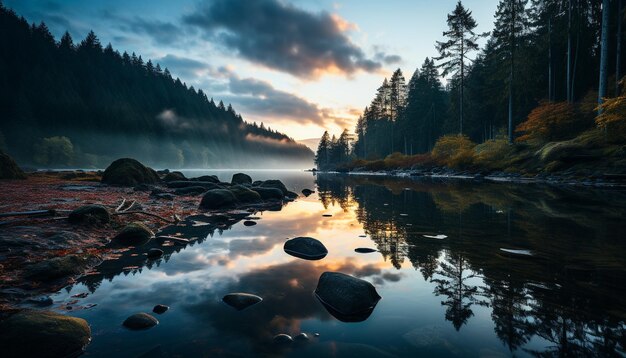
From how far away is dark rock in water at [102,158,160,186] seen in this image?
20.9 metres

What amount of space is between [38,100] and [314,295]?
376 ft

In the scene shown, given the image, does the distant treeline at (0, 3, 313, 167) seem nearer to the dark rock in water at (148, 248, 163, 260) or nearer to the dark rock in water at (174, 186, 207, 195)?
the dark rock in water at (174, 186, 207, 195)

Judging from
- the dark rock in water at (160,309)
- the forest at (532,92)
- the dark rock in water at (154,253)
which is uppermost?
the forest at (532,92)

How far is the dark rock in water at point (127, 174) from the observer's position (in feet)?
68.4

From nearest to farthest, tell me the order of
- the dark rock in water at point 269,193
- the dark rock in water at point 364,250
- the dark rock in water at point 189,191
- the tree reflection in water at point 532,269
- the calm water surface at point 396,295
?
the calm water surface at point 396,295 < the tree reflection in water at point 532,269 < the dark rock in water at point 364,250 < the dark rock in water at point 269,193 < the dark rock in water at point 189,191

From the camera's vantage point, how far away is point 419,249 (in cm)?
656

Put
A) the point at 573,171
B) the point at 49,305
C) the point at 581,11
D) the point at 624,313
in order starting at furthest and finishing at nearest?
the point at 581,11 < the point at 573,171 < the point at 49,305 < the point at 624,313

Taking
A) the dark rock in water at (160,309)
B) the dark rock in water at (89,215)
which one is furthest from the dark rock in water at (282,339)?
the dark rock in water at (89,215)

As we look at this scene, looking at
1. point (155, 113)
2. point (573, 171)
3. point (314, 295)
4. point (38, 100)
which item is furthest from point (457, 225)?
point (155, 113)

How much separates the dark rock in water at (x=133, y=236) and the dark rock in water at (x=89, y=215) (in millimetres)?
1238

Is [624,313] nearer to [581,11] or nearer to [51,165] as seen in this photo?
[581,11]

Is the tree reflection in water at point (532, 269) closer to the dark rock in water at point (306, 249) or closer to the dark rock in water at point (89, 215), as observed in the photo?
the dark rock in water at point (306, 249)

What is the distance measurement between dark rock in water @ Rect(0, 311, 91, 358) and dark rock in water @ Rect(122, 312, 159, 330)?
0.39 metres

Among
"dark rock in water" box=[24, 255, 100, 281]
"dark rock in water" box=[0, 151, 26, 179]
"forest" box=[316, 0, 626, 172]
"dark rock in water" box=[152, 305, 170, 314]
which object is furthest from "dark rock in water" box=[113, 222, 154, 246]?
"forest" box=[316, 0, 626, 172]
